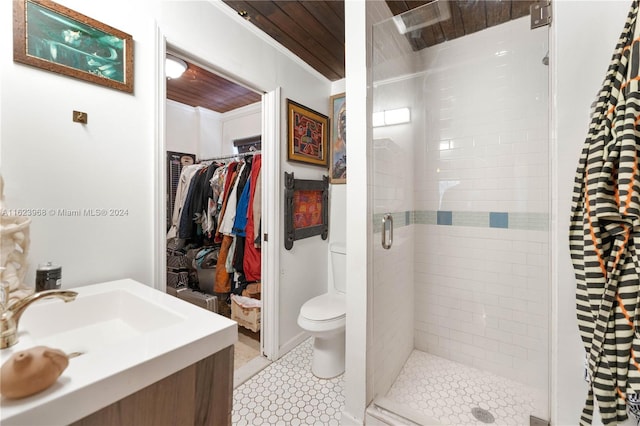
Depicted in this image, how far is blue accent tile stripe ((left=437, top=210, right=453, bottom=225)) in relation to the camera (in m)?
1.95

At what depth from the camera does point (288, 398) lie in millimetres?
1553

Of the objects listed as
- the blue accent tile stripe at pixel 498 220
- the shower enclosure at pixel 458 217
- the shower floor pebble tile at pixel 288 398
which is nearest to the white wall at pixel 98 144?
the shower floor pebble tile at pixel 288 398

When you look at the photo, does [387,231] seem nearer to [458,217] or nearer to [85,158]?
[458,217]

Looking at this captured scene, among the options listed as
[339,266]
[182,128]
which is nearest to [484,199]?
[339,266]

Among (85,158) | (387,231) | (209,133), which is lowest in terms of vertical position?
(387,231)

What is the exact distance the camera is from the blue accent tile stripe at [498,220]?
5.76 ft

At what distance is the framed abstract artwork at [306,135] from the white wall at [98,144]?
0.61m

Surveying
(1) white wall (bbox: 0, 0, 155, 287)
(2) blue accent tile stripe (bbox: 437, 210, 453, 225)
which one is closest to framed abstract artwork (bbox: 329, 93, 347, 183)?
(2) blue accent tile stripe (bbox: 437, 210, 453, 225)

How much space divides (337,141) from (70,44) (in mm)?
1760

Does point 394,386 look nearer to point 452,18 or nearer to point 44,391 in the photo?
point 44,391

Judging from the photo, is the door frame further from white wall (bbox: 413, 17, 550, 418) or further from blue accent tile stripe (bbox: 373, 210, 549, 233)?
white wall (bbox: 413, 17, 550, 418)

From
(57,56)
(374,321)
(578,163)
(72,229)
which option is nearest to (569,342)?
(578,163)

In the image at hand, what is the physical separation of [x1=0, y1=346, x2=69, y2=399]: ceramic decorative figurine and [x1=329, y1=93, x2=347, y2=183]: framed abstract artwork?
2061 millimetres

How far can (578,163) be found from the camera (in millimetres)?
830
